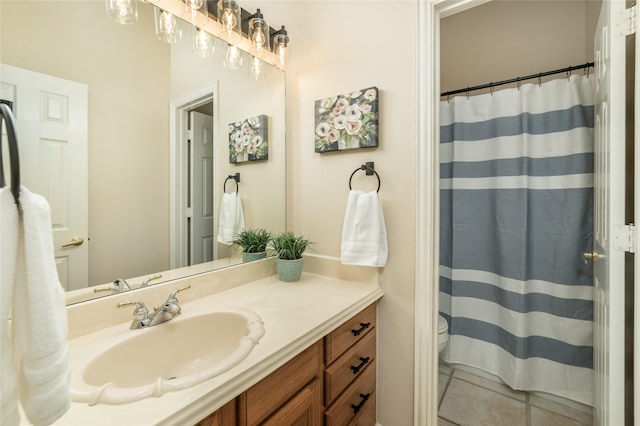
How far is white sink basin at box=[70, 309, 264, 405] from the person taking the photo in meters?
0.63

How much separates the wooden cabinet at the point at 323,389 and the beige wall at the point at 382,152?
0.11m

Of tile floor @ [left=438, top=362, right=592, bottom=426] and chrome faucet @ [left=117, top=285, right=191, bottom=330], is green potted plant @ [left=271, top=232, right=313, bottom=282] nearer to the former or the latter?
chrome faucet @ [left=117, top=285, right=191, bottom=330]

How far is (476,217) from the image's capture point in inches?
76.8

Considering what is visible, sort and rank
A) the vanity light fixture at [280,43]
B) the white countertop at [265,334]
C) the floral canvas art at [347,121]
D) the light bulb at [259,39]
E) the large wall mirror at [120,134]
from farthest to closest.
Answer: the vanity light fixture at [280,43]
the light bulb at [259,39]
the floral canvas art at [347,121]
the large wall mirror at [120,134]
the white countertop at [265,334]

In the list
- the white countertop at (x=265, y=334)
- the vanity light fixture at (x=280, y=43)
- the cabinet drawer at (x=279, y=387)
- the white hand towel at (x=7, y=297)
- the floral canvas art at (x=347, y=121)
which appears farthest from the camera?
the vanity light fixture at (x=280, y=43)

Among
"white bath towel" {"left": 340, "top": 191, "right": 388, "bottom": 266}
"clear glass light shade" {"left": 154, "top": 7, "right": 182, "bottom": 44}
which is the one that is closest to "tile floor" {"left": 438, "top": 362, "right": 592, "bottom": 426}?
"white bath towel" {"left": 340, "top": 191, "right": 388, "bottom": 266}

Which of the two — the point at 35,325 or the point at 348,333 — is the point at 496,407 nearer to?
the point at 348,333

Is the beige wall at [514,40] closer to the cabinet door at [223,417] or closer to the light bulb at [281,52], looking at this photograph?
the light bulb at [281,52]

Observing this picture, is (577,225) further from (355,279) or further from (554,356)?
(355,279)

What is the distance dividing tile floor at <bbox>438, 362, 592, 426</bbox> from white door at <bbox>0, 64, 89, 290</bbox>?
1920 millimetres

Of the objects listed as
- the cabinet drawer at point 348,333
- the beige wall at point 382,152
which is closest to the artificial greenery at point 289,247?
the beige wall at point 382,152

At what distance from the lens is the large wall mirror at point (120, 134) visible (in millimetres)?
854

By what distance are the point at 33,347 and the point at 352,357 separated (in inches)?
40.8

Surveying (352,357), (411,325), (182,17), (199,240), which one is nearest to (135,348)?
(199,240)
